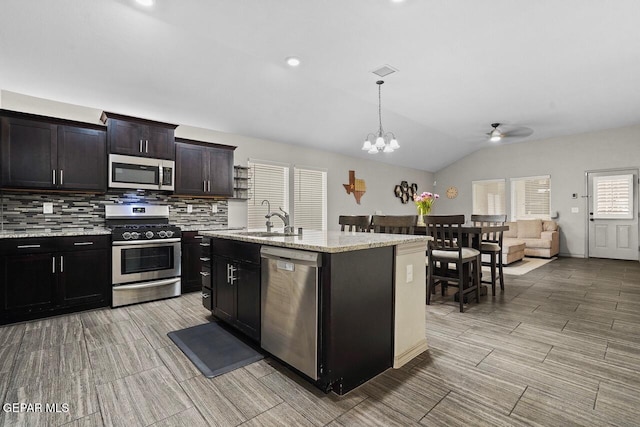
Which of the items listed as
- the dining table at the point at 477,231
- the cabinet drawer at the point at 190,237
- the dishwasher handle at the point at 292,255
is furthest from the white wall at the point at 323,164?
the dishwasher handle at the point at 292,255

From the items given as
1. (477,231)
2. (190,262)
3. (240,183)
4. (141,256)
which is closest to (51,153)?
(141,256)

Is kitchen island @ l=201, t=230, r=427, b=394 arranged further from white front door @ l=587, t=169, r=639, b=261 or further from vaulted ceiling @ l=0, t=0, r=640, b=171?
white front door @ l=587, t=169, r=639, b=261

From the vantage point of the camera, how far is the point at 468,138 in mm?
7781

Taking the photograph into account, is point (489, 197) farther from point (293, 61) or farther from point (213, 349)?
point (213, 349)

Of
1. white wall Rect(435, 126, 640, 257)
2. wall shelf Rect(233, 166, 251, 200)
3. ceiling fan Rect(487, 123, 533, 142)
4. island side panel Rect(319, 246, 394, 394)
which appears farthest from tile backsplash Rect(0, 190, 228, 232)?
white wall Rect(435, 126, 640, 257)

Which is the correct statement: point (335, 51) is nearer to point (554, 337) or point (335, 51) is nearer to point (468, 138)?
point (554, 337)

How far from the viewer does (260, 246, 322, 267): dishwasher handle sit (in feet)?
6.05

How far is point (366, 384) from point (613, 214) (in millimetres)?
8160

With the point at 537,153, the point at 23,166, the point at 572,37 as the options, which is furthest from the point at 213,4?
the point at 537,153

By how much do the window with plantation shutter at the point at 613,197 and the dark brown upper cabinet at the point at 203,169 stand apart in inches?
322

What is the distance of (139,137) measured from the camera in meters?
3.95

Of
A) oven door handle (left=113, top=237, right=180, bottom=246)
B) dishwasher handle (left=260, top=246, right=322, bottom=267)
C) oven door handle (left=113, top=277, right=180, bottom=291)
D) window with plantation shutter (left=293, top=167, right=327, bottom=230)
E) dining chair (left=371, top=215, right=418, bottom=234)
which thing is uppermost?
window with plantation shutter (left=293, top=167, right=327, bottom=230)

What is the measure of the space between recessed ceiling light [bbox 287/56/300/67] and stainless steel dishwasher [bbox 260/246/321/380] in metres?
2.54

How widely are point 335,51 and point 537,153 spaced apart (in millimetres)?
7068
